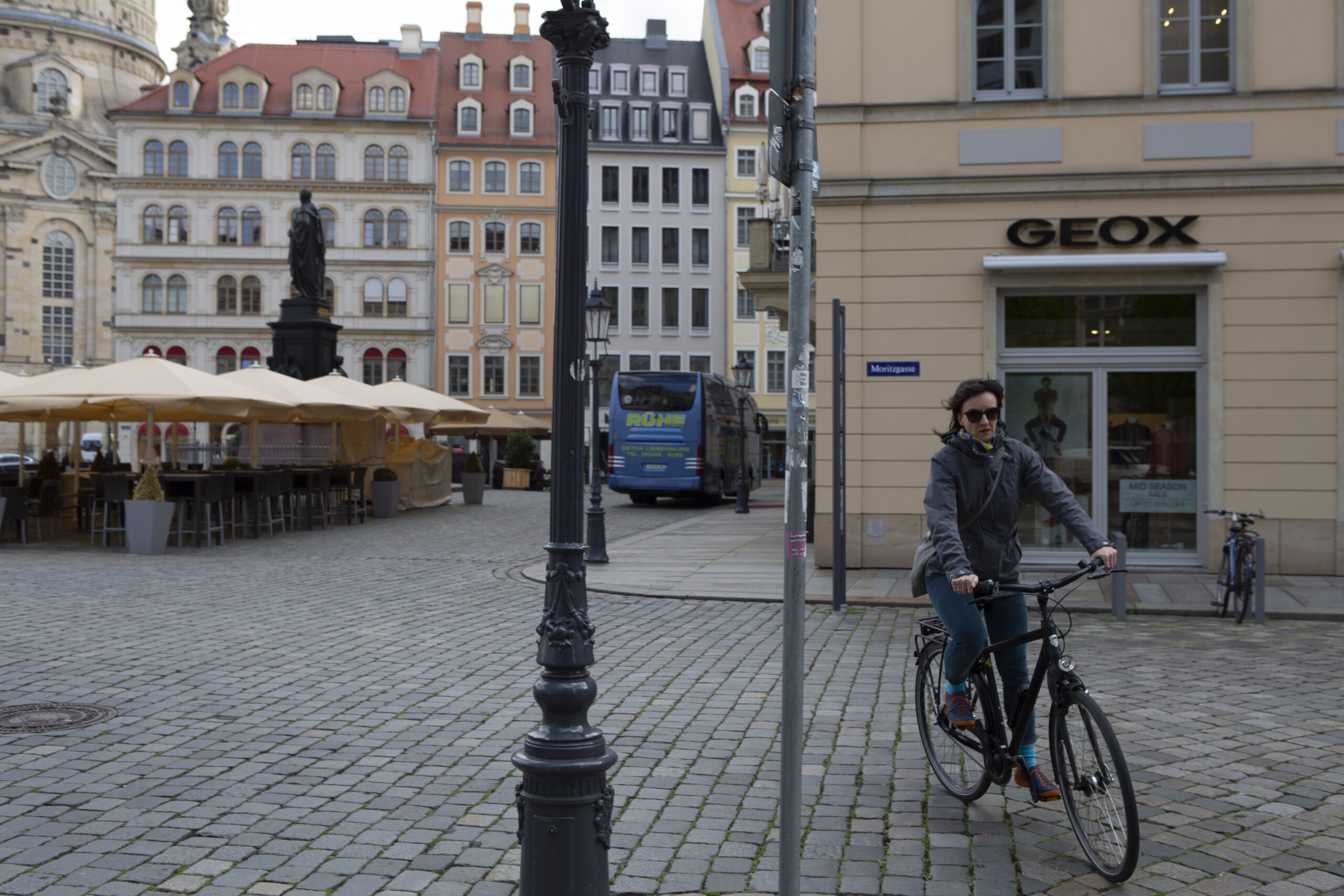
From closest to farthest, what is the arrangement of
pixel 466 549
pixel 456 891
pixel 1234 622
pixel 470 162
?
pixel 456 891 < pixel 1234 622 < pixel 466 549 < pixel 470 162

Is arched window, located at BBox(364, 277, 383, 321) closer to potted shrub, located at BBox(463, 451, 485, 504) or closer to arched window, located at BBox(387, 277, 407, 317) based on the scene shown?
arched window, located at BBox(387, 277, 407, 317)

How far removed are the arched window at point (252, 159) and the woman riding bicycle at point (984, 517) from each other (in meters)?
58.9

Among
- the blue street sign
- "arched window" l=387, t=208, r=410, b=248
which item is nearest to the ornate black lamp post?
the blue street sign

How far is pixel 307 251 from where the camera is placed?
91.3 ft

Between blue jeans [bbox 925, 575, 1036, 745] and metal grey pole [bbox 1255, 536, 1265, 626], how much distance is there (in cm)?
636

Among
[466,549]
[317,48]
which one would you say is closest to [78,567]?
[466,549]

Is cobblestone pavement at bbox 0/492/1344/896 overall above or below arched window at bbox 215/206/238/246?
below

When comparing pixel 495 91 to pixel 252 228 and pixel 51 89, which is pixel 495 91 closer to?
pixel 252 228

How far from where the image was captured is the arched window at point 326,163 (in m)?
59.3

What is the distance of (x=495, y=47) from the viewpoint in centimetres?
6369

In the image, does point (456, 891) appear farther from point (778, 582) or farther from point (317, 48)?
point (317, 48)

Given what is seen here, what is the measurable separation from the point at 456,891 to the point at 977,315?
11.1m

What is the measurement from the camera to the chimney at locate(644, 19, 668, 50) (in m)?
64.4

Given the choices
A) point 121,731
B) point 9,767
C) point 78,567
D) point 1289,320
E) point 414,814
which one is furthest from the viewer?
point 78,567
